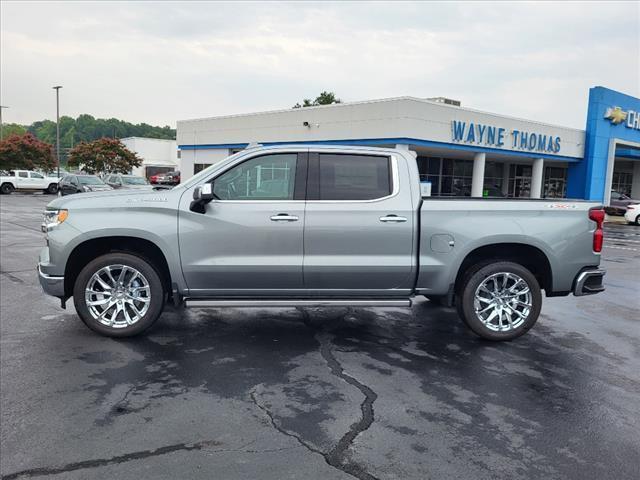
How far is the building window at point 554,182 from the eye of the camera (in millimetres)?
43094

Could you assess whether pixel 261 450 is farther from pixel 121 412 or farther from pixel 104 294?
pixel 104 294

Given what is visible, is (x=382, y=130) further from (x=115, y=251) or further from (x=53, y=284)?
(x=53, y=284)

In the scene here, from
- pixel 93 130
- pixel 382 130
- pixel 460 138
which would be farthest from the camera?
pixel 93 130

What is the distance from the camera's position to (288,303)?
5.59 meters

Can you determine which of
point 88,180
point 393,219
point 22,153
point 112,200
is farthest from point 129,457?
point 22,153

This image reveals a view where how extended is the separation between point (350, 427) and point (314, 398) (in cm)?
56

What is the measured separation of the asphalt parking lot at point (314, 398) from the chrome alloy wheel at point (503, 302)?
0.86 ft

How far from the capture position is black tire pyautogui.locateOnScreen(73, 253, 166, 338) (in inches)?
224

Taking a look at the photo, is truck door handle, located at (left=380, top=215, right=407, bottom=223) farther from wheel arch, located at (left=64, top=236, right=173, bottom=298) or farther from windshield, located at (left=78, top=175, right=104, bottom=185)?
windshield, located at (left=78, top=175, right=104, bottom=185)

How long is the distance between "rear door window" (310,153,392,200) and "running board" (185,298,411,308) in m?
1.08

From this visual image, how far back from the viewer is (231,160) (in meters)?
5.81

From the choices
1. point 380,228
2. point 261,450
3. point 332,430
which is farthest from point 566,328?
point 261,450

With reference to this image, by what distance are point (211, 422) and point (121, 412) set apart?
693mm

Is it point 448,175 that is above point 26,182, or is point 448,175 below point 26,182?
above
